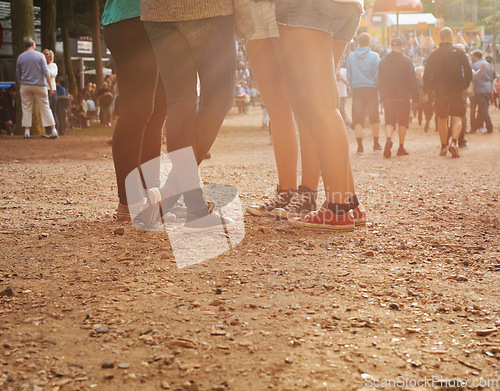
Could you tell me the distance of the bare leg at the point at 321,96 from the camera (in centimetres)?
366

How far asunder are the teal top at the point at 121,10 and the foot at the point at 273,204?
151 cm

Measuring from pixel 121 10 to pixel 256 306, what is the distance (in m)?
1.97

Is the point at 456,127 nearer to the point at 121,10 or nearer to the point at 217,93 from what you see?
the point at 217,93

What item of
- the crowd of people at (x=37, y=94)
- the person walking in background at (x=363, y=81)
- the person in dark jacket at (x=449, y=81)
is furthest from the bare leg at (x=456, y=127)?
the crowd of people at (x=37, y=94)

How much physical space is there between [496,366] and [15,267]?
7.25 feet

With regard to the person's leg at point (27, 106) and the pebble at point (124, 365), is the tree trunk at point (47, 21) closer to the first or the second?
the person's leg at point (27, 106)

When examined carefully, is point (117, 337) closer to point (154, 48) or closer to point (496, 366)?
point (496, 366)

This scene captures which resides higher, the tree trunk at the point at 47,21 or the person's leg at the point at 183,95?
the tree trunk at the point at 47,21

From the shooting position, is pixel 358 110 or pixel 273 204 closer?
pixel 273 204

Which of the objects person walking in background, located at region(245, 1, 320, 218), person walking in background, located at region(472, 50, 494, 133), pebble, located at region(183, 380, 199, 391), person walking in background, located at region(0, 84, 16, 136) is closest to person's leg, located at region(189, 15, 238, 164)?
person walking in background, located at region(245, 1, 320, 218)

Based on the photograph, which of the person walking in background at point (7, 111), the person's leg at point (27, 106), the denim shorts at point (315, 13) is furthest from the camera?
the person walking in background at point (7, 111)

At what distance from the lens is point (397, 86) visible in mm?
10516

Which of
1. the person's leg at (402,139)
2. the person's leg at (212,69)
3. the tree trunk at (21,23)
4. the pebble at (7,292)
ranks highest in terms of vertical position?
the tree trunk at (21,23)

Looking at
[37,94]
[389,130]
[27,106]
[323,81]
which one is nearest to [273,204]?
[323,81]
